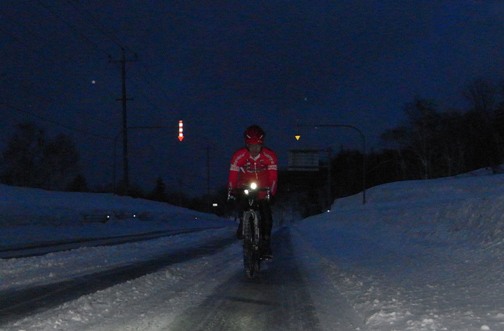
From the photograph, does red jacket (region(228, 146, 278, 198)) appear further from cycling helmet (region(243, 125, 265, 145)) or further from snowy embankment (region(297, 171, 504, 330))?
snowy embankment (region(297, 171, 504, 330))

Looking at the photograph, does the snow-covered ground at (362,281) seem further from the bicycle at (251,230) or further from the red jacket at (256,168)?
the red jacket at (256,168)

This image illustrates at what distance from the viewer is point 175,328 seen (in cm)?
548

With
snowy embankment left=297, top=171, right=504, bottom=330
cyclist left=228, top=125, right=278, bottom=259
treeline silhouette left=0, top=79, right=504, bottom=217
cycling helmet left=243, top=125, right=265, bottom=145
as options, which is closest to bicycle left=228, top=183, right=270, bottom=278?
cyclist left=228, top=125, right=278, bottom=259

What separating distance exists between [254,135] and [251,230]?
1.59 meters

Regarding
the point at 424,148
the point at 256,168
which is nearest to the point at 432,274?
the point at 256,168

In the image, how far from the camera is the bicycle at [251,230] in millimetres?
9227

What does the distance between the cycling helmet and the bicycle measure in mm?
726

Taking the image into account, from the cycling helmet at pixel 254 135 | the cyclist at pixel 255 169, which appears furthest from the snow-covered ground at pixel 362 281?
the cycling helmet at pixel 254 135

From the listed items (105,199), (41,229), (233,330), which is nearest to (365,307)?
(233,330)

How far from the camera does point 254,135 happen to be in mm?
9445

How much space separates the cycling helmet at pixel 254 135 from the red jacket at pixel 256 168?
27 centimetres

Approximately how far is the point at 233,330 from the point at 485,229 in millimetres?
7231

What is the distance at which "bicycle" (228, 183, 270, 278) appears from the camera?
30.3ft

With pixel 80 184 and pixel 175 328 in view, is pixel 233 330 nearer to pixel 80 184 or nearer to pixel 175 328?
pixel 175 328
